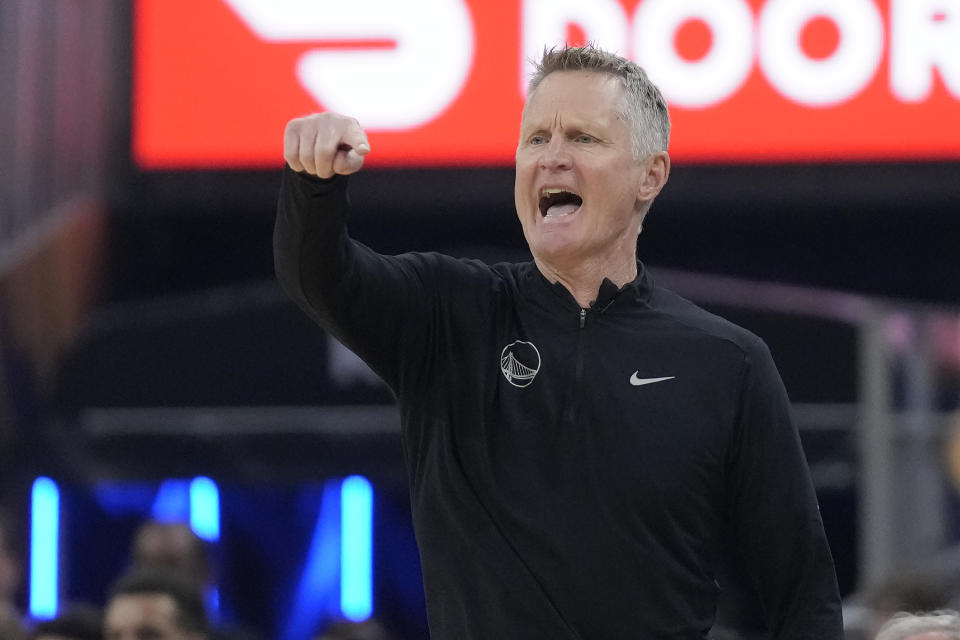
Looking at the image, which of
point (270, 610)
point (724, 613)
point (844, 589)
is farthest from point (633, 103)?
point (270, 610)

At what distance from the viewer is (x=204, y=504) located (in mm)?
7809

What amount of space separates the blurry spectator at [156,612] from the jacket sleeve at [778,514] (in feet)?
7.40

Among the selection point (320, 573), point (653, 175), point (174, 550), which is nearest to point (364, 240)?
point (320, 573)

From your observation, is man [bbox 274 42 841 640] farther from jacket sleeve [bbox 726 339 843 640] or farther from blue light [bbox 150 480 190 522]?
blue light [bbox 150 480 190 522]

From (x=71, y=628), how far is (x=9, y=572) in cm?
153

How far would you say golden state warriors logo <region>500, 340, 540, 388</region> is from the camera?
229cm

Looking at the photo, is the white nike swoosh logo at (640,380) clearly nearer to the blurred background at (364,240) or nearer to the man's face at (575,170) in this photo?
the man's face at (575,170)

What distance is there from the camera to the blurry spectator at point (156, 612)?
14.1 feet

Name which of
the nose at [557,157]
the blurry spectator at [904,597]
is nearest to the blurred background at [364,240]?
the blurry spectator at [904,597]

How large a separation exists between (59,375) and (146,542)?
6.95 ft

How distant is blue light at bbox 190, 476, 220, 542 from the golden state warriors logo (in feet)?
18.5

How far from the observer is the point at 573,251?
2.33 m

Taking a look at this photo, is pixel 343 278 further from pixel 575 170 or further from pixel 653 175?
pixel 653 175

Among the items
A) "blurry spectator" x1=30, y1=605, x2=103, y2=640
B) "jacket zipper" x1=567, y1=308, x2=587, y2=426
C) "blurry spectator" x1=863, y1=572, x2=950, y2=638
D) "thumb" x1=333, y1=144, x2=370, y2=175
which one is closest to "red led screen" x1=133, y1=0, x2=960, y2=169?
"blurry spectator" x1=863, y1=572, x2=950, y2=638
